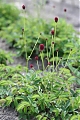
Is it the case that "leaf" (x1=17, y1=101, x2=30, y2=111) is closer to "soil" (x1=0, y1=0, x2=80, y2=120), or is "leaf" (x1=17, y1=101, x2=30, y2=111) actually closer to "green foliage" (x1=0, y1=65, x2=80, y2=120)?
"green foliage" (x1=0, y1=65, x2=80, y2=120)

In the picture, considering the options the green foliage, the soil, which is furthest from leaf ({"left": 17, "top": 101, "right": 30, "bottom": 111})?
the soil

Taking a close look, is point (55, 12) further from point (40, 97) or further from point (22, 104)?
point (22, 104)

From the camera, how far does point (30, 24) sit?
4750mm

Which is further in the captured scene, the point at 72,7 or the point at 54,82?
the point at 72,7

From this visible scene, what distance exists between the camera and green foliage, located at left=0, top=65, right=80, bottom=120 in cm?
283

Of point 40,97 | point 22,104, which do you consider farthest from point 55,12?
point 22,104

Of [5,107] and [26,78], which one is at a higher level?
[26,78]

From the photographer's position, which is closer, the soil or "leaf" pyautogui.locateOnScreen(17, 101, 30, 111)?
"leaf" pyautogui.locateOnScreen(17, 101, 30, 111)

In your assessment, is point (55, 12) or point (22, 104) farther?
point (55, 12)

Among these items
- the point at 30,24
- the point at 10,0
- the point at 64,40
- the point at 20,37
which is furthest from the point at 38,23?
the point at 10,0

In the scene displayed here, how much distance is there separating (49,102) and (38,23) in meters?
2.05

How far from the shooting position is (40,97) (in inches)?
112

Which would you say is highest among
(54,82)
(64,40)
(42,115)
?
(64,40)

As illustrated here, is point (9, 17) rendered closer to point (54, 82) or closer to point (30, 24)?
point (30, 24)
